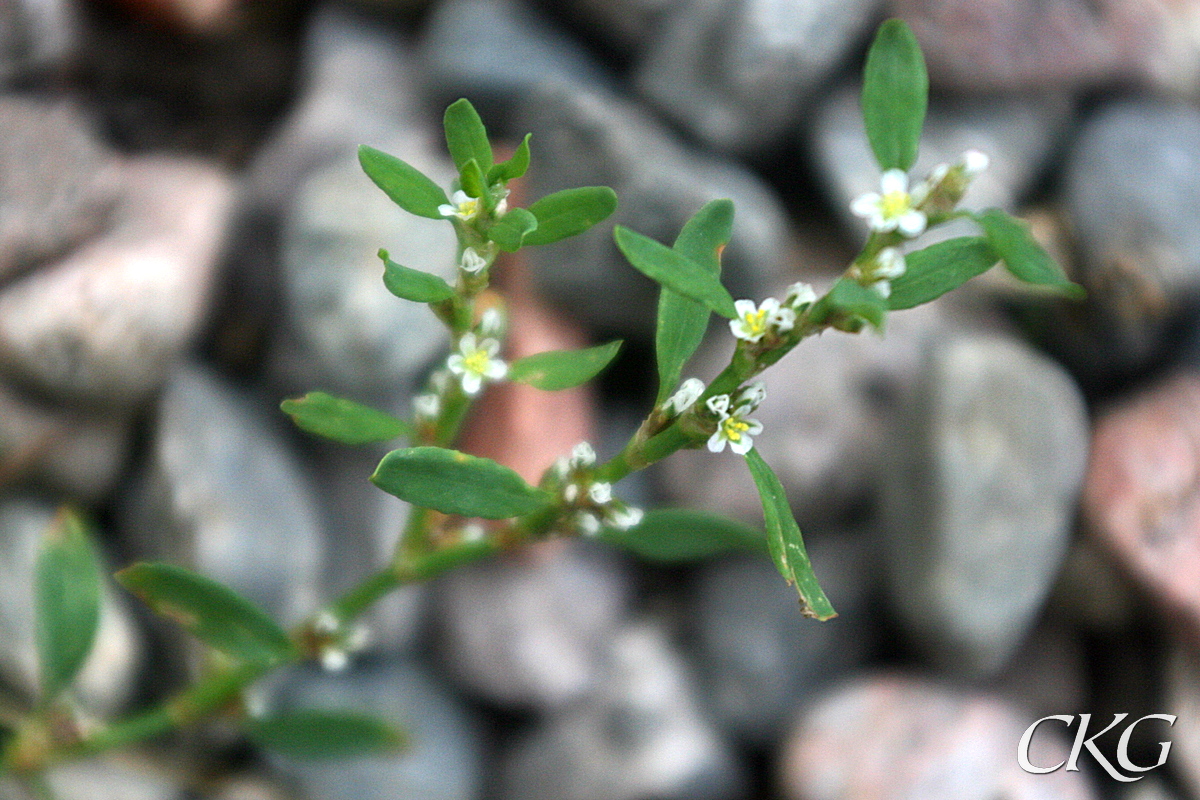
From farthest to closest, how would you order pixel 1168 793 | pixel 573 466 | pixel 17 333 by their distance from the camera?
pixel 1168 793 < pixel 17 333 < pixel 573 466

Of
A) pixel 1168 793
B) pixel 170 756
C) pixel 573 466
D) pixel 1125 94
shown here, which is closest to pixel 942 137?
pixel 1125 94

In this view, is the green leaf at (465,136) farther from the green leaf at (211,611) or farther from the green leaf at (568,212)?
the green leaf at (211,611)

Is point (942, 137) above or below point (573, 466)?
above

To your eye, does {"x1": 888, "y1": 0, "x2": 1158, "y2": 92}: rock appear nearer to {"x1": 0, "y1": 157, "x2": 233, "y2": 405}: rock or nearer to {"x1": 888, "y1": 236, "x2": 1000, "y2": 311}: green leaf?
{"x1": 888, "y1": 236, "x2": 1000, "y2": 311}: green leaf

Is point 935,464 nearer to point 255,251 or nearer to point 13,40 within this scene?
point 255,251

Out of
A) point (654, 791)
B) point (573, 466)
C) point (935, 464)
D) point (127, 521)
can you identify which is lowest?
point (654, 791)

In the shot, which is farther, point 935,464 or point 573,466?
point 935,464
